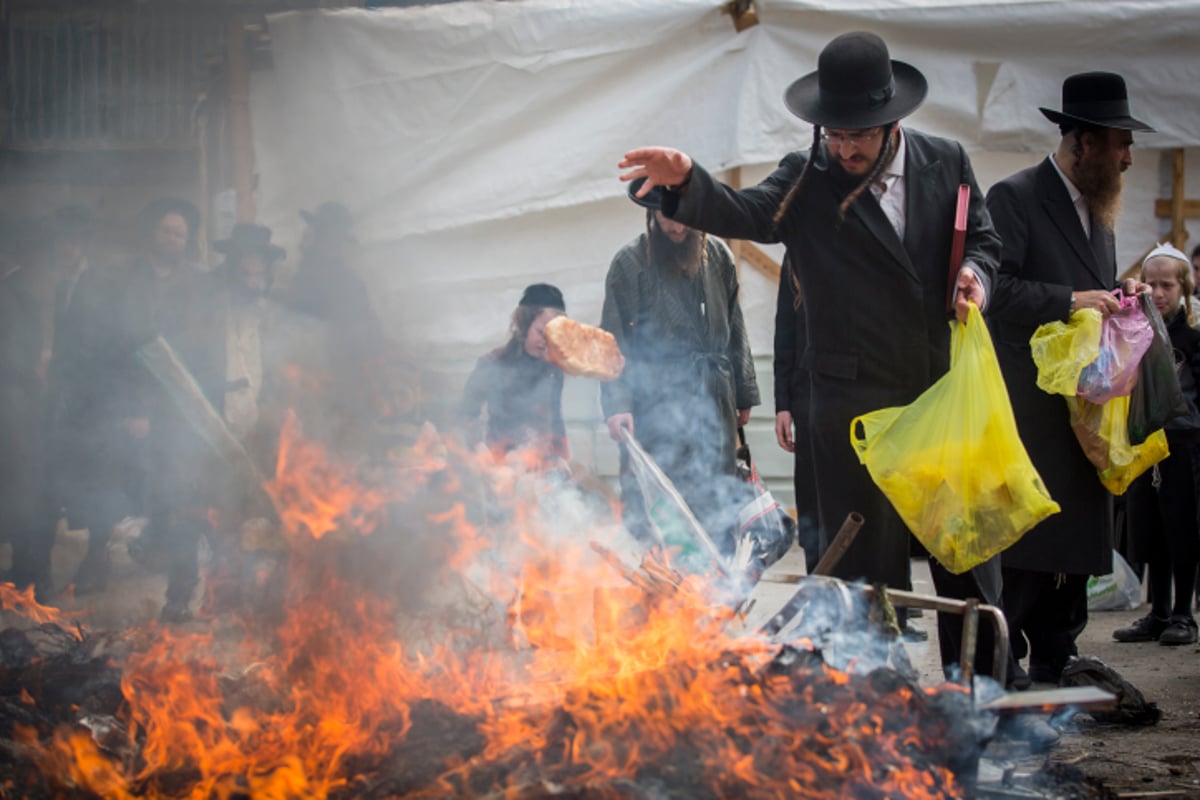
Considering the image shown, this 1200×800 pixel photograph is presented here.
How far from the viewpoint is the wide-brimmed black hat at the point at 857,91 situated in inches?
138

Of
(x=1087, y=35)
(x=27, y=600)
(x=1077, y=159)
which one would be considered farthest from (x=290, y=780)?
(x=1087, y=35)

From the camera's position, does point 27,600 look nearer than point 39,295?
Yes

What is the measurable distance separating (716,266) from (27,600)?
3.48 m

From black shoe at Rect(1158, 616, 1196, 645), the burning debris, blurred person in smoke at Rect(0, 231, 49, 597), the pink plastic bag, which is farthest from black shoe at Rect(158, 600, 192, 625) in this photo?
black shoe at Rect(1158, 616, 1196, 645)

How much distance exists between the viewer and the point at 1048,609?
434cm

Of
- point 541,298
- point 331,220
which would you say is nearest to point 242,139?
point 331,220

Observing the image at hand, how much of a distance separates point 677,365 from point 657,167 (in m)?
2.20

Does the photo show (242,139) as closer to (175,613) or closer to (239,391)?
(239,391)

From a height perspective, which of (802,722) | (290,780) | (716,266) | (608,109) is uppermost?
(608,109)

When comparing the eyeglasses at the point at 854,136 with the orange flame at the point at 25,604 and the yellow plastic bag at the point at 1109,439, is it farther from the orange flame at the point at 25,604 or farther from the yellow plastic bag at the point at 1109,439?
the orange flame at the point at 25,604

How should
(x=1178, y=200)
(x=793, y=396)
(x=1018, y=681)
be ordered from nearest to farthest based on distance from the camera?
(x=1018, y=681)
(x=793, y=396)
(x=1178, y=200)

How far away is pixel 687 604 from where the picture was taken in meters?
3.19

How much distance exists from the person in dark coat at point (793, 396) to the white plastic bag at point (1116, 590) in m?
2.07

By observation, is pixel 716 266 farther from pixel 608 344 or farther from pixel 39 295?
pixel 39 295
